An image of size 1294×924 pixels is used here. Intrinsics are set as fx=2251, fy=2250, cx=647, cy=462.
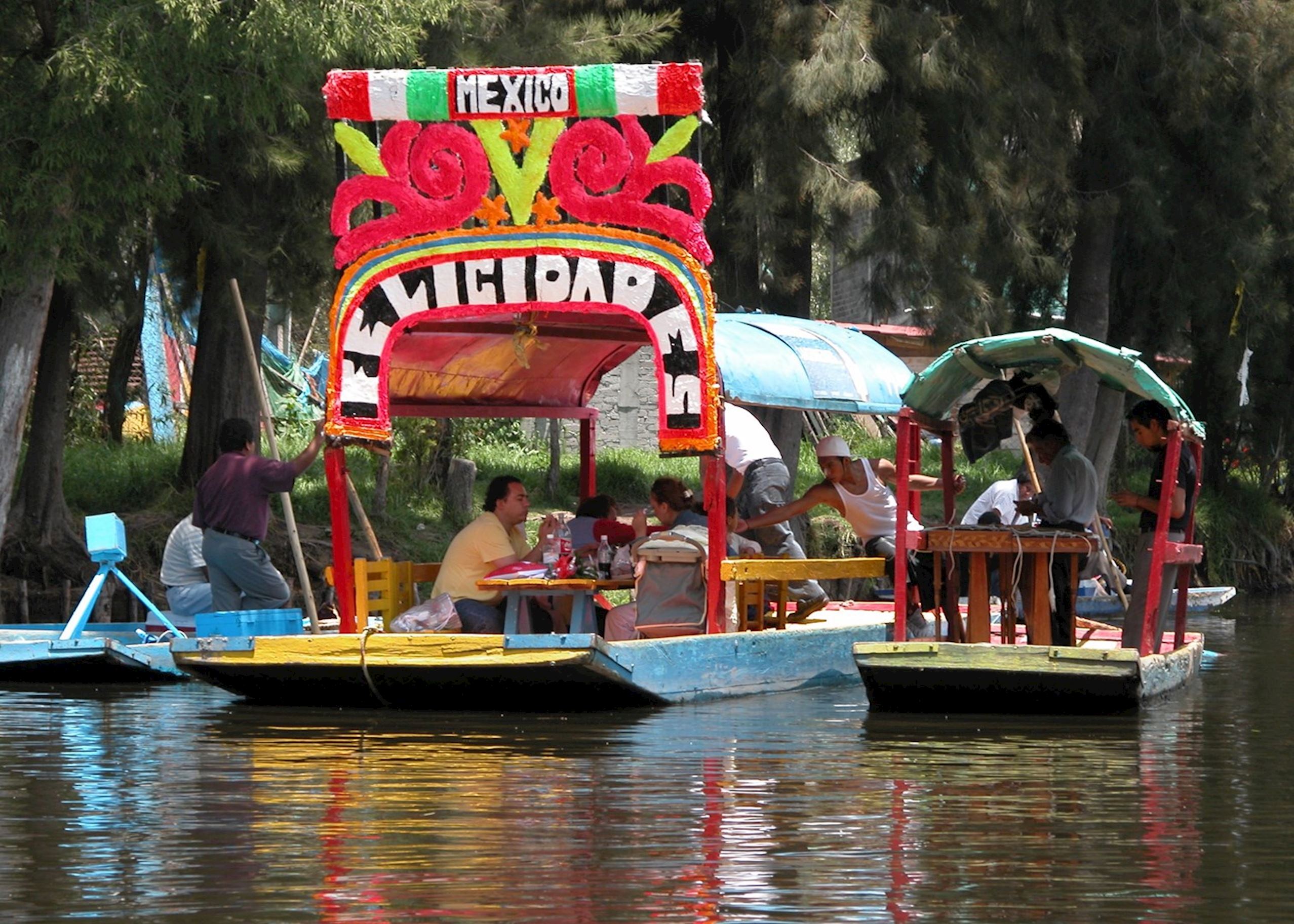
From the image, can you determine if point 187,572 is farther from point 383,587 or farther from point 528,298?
point 528,298

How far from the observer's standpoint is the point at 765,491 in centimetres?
1585

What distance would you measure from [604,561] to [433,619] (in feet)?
3.65

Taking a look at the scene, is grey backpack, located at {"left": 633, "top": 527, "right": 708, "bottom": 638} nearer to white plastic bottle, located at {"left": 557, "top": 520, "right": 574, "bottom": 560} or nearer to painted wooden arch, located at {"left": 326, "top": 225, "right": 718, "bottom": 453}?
white plastic bottle, located at {"left": 557, "top": 520, "right": 574, "bottom": 560}

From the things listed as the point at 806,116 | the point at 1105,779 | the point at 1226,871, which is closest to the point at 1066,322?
the point at 806,116

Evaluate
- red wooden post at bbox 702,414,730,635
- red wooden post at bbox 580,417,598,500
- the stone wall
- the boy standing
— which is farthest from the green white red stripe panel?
the stone wall

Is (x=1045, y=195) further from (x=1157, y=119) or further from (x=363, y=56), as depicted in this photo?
(x=363, y=56)

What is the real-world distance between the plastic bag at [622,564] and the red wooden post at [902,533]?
163cm

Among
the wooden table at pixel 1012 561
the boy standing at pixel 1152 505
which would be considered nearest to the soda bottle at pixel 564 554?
the wooden table at pixel 1012 561

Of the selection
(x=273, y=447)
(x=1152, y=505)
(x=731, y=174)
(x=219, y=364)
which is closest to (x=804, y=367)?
(x=1152, y=505)

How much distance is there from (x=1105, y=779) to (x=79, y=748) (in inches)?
206

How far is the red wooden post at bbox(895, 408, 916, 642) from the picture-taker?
538 inches

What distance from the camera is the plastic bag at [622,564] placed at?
45.5 ft

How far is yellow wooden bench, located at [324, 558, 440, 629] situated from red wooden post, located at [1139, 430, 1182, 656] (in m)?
4.59

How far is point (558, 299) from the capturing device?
1333 cm
